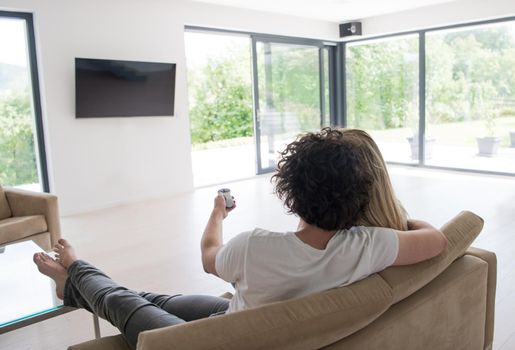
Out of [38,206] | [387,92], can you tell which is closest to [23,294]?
[38,206]

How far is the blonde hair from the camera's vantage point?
1209 mm

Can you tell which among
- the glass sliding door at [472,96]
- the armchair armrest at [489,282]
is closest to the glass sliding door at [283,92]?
the glass sliding door at [472,96]

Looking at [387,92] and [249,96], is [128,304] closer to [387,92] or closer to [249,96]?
[249,96]

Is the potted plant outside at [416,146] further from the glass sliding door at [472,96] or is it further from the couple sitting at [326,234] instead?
the couple sitting at [326,234]

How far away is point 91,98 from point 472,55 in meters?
5.37

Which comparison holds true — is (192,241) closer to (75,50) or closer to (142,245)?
(142,245)

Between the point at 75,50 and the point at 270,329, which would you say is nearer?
the point at 270,329

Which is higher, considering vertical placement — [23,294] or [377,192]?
[377,192]

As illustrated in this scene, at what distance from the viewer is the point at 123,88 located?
5379 mm

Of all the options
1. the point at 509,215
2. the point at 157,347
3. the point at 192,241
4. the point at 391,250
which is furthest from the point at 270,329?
the point at 509,215

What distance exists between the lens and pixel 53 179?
5.01 meters

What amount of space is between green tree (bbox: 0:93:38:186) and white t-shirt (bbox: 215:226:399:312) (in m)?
4.55

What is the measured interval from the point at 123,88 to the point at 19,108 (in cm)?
112

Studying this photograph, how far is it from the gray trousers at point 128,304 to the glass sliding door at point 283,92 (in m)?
5.31
